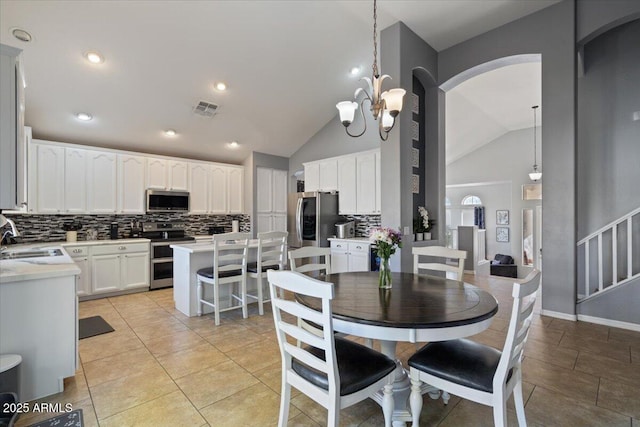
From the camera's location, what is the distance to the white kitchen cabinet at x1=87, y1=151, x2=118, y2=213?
4848 millimetres

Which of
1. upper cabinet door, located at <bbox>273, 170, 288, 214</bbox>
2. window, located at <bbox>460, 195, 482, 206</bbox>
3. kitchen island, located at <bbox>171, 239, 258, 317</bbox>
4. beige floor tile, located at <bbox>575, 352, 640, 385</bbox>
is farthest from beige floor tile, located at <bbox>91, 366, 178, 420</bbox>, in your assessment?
window, located at <bbox>460, 195, 482, 206</bbox>

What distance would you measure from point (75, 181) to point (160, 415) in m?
4.33

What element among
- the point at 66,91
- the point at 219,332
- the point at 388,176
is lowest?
the point at 219,332

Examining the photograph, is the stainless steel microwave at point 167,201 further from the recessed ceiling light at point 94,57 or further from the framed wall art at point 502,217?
the framed wall art at point 502,217

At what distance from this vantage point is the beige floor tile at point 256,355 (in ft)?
8.33

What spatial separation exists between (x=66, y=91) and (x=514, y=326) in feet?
17.9

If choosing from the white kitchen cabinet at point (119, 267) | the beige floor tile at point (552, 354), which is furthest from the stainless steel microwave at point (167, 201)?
the beige floor tile at point (552, 354)

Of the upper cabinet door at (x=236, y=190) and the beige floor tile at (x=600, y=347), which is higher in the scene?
the upper cabinet door at (x=236, y=190)

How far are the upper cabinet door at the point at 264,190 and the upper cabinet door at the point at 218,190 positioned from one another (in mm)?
658

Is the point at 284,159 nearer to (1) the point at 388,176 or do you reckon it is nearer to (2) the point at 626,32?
(1) the point at 388,176

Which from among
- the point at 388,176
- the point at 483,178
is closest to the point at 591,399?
the point at 388,176

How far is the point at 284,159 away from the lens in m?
6.93

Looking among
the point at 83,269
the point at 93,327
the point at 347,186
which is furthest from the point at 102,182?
the point at 347,186

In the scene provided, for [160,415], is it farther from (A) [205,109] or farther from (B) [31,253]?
(A) [205,109]
